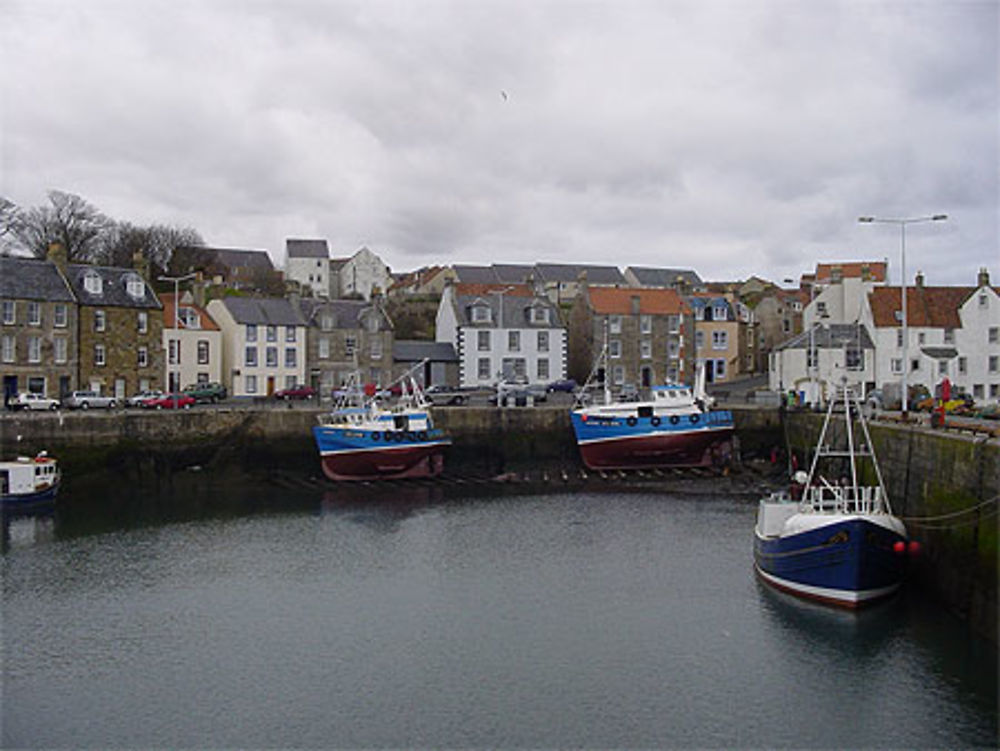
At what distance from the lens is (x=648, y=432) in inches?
1705

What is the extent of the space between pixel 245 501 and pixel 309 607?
1552 centimetres

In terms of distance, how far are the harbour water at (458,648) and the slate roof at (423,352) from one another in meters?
28.4

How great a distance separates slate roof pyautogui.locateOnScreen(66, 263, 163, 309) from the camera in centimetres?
5028

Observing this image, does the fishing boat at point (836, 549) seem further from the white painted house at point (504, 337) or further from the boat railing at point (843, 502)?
the white painted house at point (504, 337)

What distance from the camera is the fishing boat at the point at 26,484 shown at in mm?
34062

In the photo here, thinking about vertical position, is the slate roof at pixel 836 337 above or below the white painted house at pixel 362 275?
below

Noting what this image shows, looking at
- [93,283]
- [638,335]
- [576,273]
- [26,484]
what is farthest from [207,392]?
[576,273]

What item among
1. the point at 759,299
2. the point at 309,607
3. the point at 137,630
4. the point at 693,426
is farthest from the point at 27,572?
the point at 759,299

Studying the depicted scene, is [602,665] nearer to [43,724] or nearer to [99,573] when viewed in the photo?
[43,724]

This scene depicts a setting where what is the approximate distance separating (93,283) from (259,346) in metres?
9.58

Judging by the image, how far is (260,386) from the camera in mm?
56281

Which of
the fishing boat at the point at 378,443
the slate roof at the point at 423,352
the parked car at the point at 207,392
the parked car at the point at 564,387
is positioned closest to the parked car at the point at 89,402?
the parked car at the point at 207,392

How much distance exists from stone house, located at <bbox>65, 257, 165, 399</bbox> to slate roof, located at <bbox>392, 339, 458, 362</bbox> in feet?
45.7

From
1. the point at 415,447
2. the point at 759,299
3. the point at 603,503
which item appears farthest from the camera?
the point at 759,299
